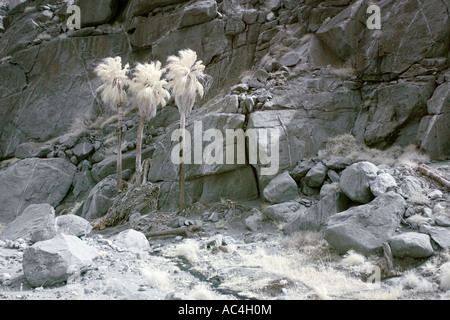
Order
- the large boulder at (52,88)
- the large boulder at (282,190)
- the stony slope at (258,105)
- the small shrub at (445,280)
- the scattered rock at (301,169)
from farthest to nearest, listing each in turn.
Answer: the large boulder at (52,88) → the scattered rock at (301,169) → the large boulder at (282,190) → the stony slope at (258,105) → the small shrub at (445,280)

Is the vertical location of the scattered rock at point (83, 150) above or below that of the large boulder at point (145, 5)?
below

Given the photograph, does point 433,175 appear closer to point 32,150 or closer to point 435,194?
point 435,194

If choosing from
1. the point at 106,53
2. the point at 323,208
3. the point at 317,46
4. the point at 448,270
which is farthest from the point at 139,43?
the point at 448,270

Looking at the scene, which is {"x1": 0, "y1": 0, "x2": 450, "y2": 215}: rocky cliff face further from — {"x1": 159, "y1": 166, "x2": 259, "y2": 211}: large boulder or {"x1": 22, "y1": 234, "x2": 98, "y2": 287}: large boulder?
{"x1": 22, "y1": 234, "x2": 98, "y2": 287}: large boulder

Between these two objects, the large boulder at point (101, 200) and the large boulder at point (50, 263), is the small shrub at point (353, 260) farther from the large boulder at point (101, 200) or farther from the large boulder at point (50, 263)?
the large boulder at point (101, 200)

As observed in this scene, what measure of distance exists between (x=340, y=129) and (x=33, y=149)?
85.8ft

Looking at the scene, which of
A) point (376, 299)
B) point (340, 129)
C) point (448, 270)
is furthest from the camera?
point (340, 129)

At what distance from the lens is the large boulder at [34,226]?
13.3 metres

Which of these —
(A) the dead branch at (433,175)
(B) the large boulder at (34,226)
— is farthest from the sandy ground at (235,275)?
(A) the dead branch at (433,175)

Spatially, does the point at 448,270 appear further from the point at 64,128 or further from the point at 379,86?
the point at 64,128

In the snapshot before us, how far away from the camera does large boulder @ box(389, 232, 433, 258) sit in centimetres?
1124

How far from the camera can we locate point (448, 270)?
32.0ft

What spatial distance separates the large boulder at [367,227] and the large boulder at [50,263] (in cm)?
797

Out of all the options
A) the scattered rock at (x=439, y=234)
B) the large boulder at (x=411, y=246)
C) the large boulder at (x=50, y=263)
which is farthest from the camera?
the scattered rock at (x=439, y=234)
